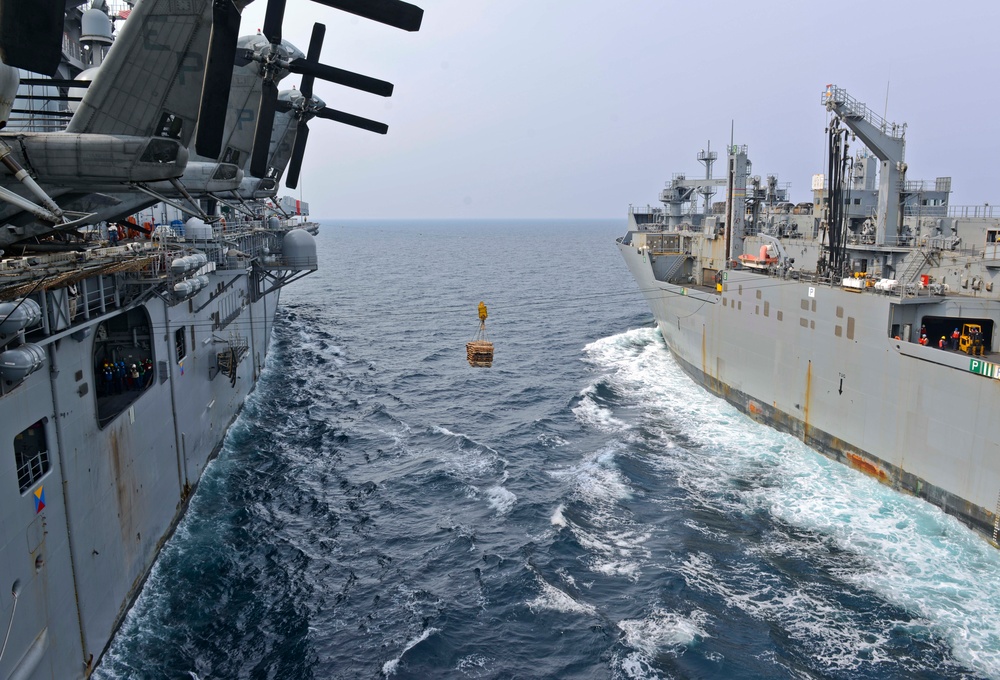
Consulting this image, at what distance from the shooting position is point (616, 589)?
18453 millimetres

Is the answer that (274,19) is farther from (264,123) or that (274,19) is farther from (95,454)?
(95,454)

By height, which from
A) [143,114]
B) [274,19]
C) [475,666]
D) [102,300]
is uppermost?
[274,19]

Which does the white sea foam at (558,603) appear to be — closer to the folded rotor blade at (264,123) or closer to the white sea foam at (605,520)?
the white sea foam at (605,520)

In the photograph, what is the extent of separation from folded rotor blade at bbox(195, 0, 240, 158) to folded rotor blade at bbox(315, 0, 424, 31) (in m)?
2.17

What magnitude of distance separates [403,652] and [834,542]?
1384 cm

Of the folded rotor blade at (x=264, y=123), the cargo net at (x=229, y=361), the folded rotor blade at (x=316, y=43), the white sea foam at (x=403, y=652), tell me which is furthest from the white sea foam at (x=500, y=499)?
the folded rotor blade at (x=316, y=43)

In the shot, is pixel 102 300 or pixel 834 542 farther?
pixel 834 542

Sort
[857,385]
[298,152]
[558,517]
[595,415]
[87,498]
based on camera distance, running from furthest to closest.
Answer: [595,415] → [298,152] → [857,385] → [558,517] → [87,498]

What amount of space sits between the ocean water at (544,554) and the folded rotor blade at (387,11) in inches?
546

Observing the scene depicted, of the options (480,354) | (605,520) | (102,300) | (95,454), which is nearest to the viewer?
(95,454)

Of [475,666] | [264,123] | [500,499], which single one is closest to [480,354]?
[500,499]

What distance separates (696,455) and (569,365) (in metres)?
15.7

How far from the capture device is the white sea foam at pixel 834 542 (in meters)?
16.8

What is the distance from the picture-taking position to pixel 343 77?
20984 mm
